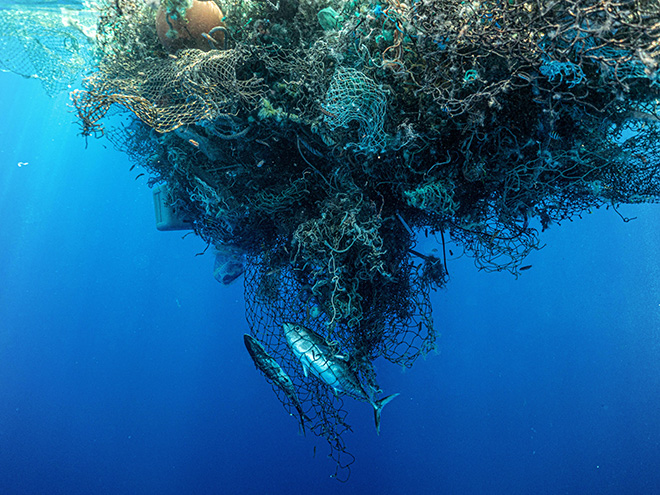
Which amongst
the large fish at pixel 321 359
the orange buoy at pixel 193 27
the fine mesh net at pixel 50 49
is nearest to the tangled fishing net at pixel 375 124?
the orange buoy at pixel 193 27

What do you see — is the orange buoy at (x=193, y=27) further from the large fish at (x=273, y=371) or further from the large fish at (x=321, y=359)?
the large fish at (x=273, y=371)

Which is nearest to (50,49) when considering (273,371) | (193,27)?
(193,27)

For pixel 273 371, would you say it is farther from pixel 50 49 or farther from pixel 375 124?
pixel 50 49

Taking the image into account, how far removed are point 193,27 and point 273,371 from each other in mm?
2349

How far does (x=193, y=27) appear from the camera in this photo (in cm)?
276

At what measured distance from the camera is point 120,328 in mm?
7957

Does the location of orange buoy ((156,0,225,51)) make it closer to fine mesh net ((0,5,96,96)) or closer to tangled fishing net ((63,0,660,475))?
tangled fishing net ((63,0,660,475))

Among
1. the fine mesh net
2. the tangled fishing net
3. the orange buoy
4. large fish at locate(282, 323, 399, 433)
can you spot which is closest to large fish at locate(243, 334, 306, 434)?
the tangled fishing net

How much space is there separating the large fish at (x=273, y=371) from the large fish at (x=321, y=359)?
26 centimetres

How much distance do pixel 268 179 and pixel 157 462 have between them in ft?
23.4

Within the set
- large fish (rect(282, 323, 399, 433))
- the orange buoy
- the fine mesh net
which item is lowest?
large fish (rect(282, 323, 399, 433))

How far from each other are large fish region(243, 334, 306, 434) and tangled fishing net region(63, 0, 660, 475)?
0.15m

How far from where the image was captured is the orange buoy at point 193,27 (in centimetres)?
274

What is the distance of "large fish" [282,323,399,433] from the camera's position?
2.65 metres
